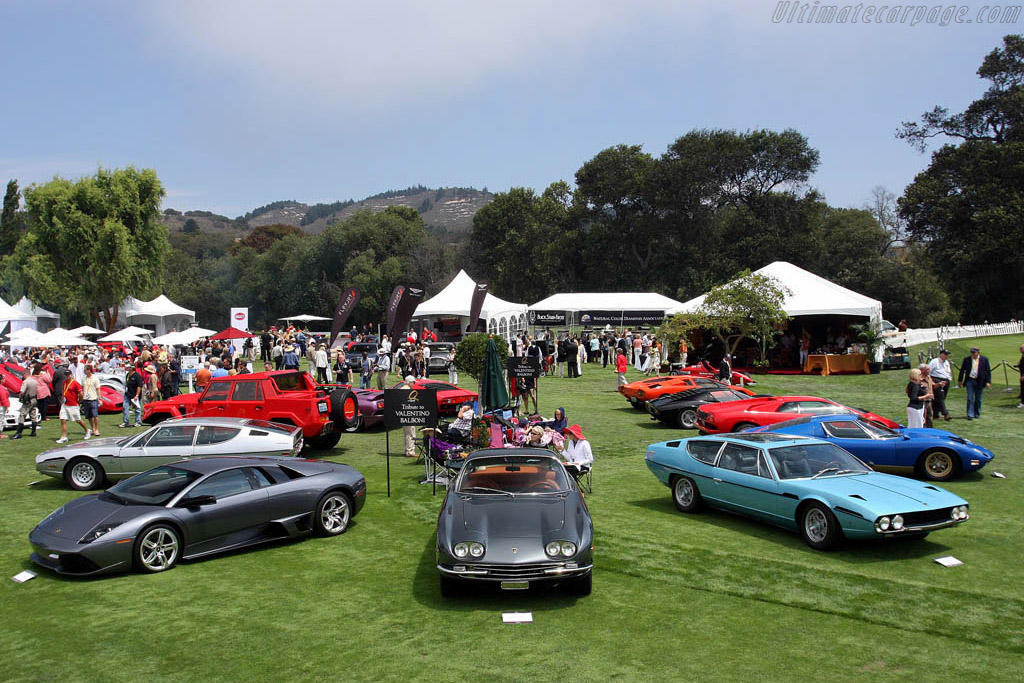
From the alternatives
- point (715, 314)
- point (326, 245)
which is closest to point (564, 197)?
point (326, 245)

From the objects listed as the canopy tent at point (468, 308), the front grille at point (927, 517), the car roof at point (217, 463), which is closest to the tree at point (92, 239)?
the canopy tent at point (468, 308)

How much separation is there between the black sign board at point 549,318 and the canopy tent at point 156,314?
2852cm

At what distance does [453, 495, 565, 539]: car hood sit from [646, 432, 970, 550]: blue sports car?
3.14m

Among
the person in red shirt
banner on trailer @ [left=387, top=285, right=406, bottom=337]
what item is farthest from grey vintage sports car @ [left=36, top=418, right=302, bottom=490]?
banner on trailer @ [left=387, top=285, right=406, bottom=337]

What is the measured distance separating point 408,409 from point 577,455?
2810 millimetres

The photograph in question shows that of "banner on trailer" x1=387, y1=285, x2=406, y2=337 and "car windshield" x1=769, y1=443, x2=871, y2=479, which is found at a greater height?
"banner on trailer" x1=387, y1=285, x2=406, y2=337

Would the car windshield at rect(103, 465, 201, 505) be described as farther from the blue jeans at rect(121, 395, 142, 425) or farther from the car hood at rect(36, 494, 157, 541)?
the blue jeans at rect(121, 395, 142, 425)

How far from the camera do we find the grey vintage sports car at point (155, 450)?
40.6 ft

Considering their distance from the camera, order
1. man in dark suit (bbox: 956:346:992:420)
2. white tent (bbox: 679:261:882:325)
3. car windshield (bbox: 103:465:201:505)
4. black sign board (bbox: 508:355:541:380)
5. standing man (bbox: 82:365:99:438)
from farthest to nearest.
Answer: white tent (bbox: 679:261:882:325) < black sign board (bbox: 508:355:541:380) < man in dark suit (bbox: 956:346:992:420) < standing man (bbox: 82:365:99:438) < car windshield (bbox: 103:465:201:505)

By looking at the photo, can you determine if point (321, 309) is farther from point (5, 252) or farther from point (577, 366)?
point (577, 366)

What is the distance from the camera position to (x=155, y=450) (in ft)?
40.9

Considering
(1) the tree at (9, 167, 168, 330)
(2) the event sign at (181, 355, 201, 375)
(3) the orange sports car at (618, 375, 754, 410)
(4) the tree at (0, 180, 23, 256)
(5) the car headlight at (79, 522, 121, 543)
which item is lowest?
(5) the car headlight at (79, 522, 121, 543)

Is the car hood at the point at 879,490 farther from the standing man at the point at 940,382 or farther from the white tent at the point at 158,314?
the white tent at the point at 158,314

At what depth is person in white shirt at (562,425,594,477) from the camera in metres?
11.6
